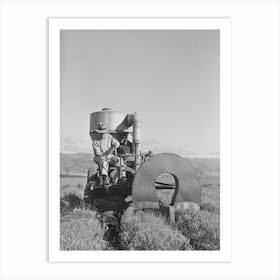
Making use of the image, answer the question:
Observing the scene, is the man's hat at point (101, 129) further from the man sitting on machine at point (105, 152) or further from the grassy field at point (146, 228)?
the grassy field at point (146, 228)

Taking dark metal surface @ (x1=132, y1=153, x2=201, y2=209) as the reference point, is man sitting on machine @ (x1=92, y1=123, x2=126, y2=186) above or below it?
above

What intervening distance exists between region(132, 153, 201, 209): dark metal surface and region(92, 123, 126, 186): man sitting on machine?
18cm

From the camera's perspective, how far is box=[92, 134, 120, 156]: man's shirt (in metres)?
3.21

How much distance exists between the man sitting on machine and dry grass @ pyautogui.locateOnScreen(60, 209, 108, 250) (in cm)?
35

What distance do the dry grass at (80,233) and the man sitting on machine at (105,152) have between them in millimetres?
347

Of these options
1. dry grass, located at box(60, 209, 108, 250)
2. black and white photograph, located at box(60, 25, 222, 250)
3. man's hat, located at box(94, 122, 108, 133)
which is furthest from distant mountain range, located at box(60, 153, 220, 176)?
dry grass, located at box(60, 209, 108, 250)

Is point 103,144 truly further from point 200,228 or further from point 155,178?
point 200,228

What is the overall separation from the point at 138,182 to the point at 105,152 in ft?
1.27

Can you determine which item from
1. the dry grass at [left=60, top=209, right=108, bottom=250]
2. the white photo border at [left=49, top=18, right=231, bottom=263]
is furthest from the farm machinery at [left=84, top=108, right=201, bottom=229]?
the white photo border at [left=49, top=18, right=231, bottom=263]

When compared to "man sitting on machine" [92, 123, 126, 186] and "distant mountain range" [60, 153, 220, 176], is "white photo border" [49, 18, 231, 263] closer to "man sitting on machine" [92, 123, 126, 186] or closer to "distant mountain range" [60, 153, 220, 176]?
"distant mountain range" [60, 153, 220, 176]

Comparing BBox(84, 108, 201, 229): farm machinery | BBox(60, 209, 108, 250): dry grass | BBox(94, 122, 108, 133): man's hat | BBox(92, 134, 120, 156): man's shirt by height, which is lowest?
BBox(60, 209, 108, 250): dry grass

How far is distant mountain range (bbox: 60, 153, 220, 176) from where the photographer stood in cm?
311

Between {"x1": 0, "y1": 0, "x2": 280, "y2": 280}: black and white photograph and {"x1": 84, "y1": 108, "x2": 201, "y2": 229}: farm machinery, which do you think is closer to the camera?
{"x1": 0, "y1": 0, "x2": 280, "y2": 280}: black and white photograph
